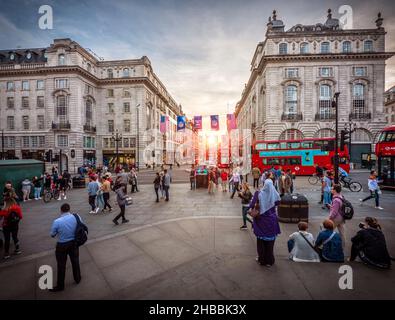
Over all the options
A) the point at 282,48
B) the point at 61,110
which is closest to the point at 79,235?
the point at 282,48

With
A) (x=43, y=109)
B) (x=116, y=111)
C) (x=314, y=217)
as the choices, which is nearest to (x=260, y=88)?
(x=116, y=111)

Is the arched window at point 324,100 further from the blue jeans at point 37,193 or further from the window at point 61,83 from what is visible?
the window at point 61,83

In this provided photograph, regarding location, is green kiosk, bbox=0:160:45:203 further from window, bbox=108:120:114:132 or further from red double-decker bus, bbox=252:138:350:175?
window, bbox=108:120:114:132

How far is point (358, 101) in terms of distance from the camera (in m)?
34.7

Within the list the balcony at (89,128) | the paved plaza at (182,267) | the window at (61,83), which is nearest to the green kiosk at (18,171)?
the paved plaza at (182,267)

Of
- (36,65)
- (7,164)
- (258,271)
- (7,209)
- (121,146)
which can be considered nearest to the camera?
→ (258,271)

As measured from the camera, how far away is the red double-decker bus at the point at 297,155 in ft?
75.4

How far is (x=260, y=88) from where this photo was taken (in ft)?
133

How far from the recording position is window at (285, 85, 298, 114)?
3491 cm

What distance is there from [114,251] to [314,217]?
25.6 ft

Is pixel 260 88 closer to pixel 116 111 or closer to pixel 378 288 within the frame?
pixel 116 111

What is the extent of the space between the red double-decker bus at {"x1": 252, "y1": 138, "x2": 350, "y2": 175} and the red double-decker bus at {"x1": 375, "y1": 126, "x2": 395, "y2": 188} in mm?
6734

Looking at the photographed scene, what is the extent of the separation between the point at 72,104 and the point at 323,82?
150 ft

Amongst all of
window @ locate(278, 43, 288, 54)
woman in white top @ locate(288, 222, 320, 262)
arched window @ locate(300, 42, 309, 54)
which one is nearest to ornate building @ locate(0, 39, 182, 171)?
window @ locate(278, 43, 288, 54)
